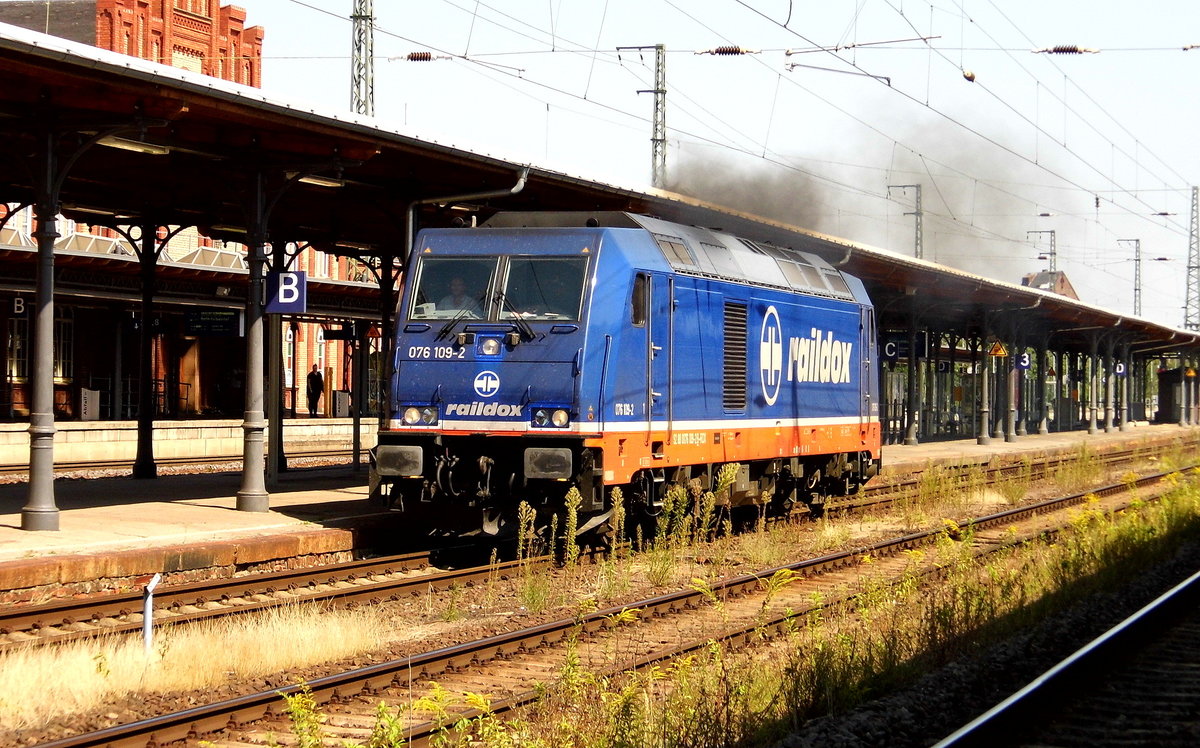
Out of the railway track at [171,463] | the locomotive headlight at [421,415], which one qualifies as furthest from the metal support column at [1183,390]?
the locomotive headlight at [421,415]

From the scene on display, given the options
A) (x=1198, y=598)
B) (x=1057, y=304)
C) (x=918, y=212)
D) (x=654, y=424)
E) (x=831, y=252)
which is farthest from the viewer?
(x=918, y=212)

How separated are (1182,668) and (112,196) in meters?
14.9

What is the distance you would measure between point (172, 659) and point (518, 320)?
18.5 feet

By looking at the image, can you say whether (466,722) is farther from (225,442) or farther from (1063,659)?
(225,442)

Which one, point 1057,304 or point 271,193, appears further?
point 1057,304

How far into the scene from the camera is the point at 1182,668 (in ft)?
29.7

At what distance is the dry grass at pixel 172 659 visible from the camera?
24.8 ft

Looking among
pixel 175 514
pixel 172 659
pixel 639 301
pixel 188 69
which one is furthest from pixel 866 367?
pixel 188 69

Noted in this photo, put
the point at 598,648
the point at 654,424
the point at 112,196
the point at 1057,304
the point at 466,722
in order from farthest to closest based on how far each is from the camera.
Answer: the point at 1057,304 → the point at 112,196 → the point at 654,424 → the point at 598,648 → the point at 466,722

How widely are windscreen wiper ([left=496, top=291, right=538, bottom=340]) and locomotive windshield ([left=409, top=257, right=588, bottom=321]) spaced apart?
10mm

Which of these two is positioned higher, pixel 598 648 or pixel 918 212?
pixel 918 212

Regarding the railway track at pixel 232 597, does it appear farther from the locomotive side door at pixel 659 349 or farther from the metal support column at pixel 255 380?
the metal support column at pixel 255 380

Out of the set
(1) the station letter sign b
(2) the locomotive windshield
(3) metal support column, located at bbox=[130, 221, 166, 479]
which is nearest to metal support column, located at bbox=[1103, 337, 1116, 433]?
(3) metal support column, located at bbox=[130, 221, 166, 479]

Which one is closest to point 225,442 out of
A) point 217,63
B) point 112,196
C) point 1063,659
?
point 112,196
